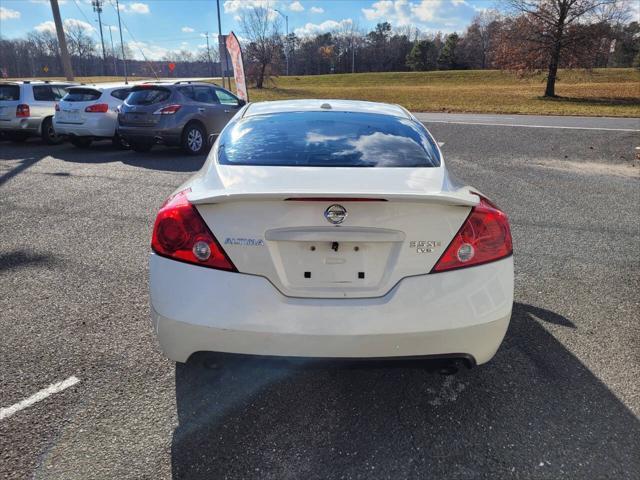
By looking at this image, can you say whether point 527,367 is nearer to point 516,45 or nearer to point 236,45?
point 236,45

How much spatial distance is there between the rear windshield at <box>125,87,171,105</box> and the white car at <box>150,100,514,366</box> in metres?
9.88

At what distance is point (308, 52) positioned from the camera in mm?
111000

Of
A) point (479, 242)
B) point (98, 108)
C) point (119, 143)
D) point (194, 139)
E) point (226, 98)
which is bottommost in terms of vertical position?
point (119, 143)

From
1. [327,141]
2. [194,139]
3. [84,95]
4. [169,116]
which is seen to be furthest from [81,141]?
[327,141]

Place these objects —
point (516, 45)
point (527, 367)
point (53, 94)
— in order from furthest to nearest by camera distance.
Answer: point (516, 45) < point (53, 94) < point (527, 367)

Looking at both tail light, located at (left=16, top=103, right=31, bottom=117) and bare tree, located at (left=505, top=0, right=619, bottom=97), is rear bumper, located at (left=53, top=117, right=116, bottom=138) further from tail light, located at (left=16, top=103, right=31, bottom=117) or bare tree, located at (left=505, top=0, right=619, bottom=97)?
bare tree, located at (left=505, top=0, right=619, bottom=97)

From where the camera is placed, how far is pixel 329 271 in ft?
7.30

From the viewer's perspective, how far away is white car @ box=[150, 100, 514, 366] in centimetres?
220

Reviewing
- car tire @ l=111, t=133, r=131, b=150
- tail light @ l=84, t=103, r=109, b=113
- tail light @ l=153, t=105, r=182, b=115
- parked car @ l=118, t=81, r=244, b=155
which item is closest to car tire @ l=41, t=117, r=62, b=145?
car tire @ l=111, t=133, r=131, b=150

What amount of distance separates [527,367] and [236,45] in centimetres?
1629

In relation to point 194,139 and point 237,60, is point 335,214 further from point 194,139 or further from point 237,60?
point 237,60

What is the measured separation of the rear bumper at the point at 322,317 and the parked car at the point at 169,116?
31.5ft

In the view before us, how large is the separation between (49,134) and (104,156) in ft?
9.97

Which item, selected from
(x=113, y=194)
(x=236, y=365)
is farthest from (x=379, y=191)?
(x=113, y=194)
